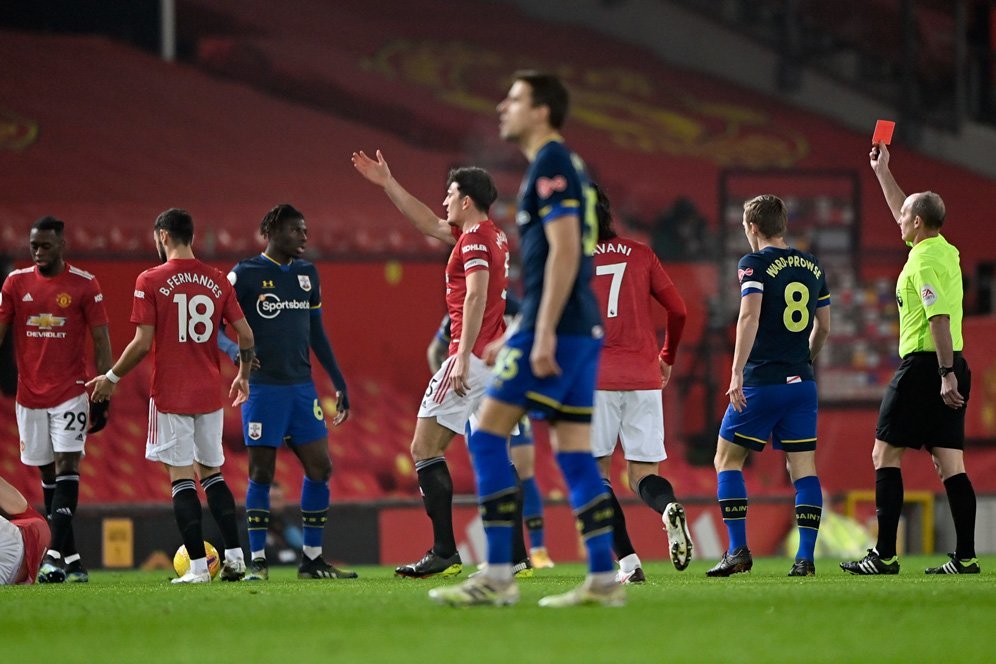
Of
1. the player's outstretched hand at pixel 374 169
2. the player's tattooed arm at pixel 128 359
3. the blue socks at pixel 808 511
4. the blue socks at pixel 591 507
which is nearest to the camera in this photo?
the blue socks at pixel 591 507

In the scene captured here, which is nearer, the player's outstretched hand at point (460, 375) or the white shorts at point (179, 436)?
the player's outstretched hand at point (460, 375)

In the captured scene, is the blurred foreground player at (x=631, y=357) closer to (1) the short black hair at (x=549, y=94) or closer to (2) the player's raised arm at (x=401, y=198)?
(2) the player's raised arm at (x=401, y=198)

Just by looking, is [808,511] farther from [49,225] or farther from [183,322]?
[49,225]

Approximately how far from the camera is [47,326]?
26.9 feet

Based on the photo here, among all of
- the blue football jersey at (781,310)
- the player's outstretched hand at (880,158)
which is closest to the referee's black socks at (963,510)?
the blue football jersey at (781,310)

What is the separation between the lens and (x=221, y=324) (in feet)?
25.7

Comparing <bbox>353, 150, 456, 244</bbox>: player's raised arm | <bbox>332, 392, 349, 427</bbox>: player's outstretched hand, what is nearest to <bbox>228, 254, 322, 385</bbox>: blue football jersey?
<bbox>332, 392, 349, 427</bbox>: player's outstretched hand

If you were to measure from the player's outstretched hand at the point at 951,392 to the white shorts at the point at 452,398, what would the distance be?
237 centimetres

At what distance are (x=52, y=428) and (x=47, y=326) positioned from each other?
0.58m

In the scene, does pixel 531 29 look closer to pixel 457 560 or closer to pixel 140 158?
pixel 140 158

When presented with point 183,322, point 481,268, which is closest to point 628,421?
point 481,268

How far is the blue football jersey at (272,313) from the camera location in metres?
7.92

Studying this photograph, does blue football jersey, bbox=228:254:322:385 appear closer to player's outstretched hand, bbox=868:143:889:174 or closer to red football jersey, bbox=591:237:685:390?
red football jersey, bbox=591:237:685:390

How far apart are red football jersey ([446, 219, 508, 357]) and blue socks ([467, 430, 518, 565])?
2019mm
